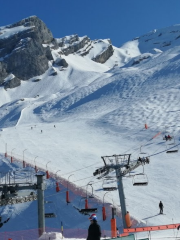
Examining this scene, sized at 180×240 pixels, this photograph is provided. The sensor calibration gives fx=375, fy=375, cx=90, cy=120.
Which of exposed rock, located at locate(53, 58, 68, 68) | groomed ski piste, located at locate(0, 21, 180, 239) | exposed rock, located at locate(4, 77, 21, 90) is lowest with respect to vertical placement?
groomed ski piste, located at locate(0, 21, 180, 239)

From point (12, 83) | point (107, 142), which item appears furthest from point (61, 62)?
point (107, 142)

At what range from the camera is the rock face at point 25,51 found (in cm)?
16712

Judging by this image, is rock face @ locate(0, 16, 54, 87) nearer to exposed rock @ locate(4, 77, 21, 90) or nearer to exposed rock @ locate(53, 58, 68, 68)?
exposed rock @ locate(4, 77, 21, 90)

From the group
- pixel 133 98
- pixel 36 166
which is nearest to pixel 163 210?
pixel 36 166

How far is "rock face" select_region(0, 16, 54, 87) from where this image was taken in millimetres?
167125

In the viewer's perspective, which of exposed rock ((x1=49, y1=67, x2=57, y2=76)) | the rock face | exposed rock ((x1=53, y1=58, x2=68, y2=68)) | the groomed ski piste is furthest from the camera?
exposed rock ((x1=53, y1=58, x2=68, y2=68))

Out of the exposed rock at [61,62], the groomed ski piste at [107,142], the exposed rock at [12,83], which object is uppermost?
the exposed rock at [61,62]

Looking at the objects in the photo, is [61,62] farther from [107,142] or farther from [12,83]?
[107,142]

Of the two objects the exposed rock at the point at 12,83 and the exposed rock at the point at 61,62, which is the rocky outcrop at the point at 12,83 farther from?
the exposed rock at the point at 61,62

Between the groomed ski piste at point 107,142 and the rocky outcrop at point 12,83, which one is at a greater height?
the rocky outcrop at point 12,83

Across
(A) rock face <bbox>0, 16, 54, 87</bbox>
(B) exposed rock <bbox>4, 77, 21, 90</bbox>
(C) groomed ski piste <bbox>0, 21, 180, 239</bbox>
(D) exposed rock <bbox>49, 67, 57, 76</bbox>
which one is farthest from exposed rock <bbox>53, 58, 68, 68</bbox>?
(C) groomed ski piste <bbox>0, 21, 180, 239</bbox>

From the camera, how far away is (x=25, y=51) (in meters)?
172

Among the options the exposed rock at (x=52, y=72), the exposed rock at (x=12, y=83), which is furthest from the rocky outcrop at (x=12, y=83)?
the exposed rock at (x=52, y=72)

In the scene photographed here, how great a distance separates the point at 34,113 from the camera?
87.4 meters
